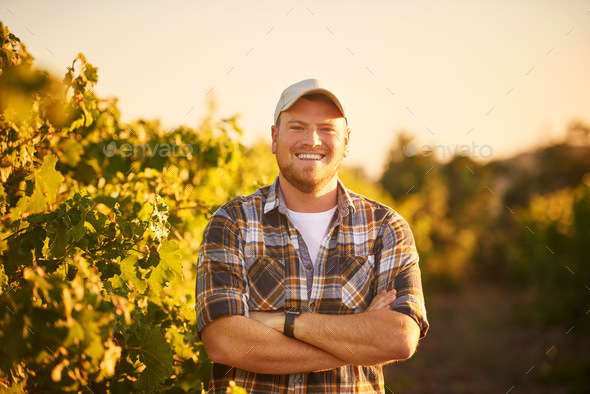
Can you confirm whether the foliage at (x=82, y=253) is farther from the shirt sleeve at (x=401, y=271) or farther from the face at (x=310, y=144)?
the shirt sleeve at (x=401, y=271)

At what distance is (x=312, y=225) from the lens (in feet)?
8.71

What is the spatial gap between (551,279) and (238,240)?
33.2 ft

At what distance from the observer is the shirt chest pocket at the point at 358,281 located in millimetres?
2480

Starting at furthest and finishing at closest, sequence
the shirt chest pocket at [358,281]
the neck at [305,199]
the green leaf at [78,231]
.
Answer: the neck at [305,199], the shirt chest pocket at [358,281], the green leaf at [78,231]

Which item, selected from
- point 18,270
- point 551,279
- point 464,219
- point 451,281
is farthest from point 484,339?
point 18,270

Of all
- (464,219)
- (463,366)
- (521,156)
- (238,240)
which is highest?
(521,156)

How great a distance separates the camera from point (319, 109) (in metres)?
2.68

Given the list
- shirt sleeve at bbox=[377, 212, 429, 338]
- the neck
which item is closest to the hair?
the neck

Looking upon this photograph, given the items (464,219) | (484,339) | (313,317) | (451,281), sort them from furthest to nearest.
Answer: (464,219), (451,281), (484,339), (313,317)

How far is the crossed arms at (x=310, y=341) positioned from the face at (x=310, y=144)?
2.44 ft

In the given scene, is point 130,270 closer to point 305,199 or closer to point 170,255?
point 170,255

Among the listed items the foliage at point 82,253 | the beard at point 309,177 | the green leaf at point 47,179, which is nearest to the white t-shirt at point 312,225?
the beard at point 309,177

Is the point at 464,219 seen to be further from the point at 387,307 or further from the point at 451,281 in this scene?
the point at 387,307

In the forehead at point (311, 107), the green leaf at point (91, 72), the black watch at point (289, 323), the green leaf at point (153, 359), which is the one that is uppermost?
the green leaf at point (91, 72)
